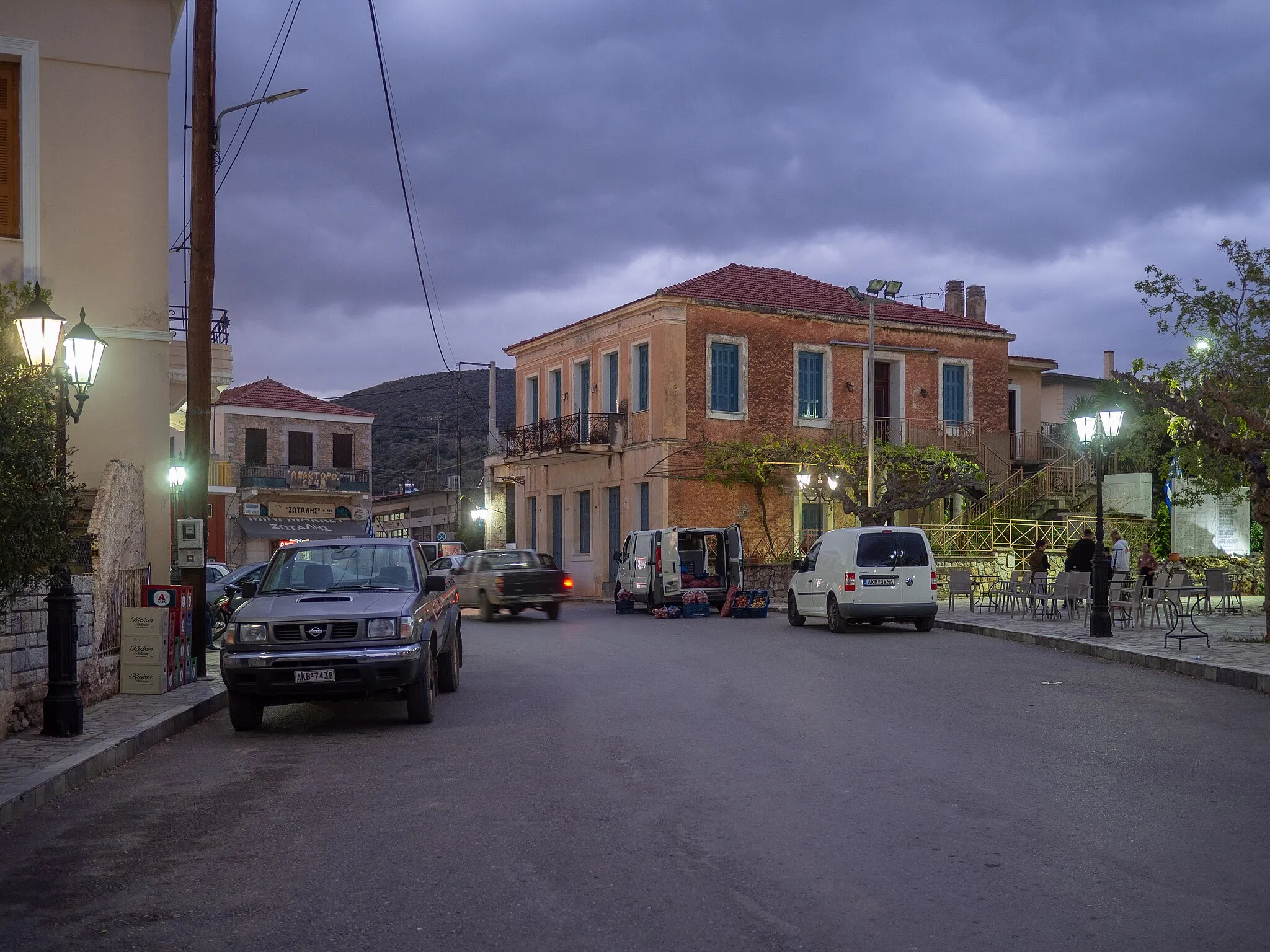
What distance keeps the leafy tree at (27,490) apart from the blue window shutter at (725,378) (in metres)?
30.3

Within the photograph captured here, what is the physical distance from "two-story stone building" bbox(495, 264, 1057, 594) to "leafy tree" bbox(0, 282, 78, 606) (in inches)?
1158

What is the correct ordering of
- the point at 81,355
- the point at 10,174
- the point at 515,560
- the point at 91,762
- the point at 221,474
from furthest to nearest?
the point at 221,474 → the point at 515,560 → the point at 10,174 → the point at 81,355 → the point at 91,762

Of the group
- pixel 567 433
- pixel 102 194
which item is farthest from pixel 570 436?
pixel 102 194

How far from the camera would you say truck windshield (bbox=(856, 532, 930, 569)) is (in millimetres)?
22812

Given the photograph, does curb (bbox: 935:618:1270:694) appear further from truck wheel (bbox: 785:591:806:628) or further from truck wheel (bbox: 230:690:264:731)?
truck wheel (bbox: 230:690:264:731)

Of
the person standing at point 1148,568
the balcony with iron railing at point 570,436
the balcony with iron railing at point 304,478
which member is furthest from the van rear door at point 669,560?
the balcony with iron railing at point 304,478

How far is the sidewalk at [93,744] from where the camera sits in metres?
8.09

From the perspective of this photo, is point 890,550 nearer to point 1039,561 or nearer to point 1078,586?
point 1078,586

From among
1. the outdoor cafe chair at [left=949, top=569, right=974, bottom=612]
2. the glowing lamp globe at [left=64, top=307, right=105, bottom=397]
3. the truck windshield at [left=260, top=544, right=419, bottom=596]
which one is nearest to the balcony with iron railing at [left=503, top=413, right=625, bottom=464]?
the outdoor cafe chair at [left=949, top=569, right=974, bottom=612]

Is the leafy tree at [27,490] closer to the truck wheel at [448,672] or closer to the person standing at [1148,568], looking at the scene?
the truck wheel at [448,672]

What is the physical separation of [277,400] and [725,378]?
29.7 meters

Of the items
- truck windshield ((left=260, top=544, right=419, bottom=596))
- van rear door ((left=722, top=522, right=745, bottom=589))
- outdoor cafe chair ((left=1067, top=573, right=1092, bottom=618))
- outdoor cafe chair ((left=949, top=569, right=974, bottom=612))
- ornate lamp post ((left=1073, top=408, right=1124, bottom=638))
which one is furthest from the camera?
van rear door ((left=722, top=522, right=745, bottom=589))

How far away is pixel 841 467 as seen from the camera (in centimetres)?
3819

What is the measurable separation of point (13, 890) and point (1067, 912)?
186 inches
